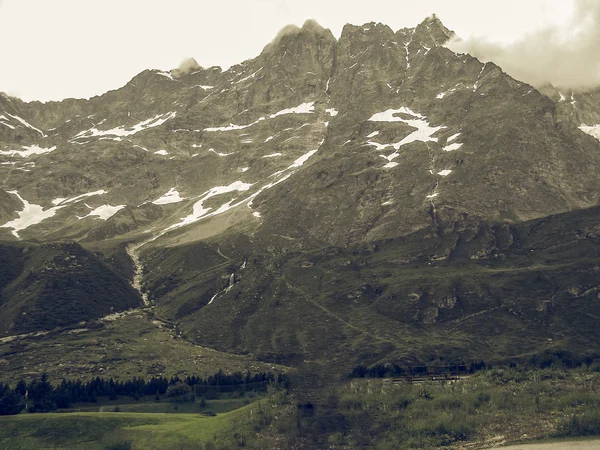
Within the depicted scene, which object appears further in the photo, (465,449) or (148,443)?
(148,443)

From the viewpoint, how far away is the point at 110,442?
654ft

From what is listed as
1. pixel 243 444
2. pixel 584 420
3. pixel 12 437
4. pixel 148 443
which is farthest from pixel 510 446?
pixel 12 437

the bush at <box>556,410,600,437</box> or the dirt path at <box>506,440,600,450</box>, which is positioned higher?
the bush at <box>556,410,600,437</box>

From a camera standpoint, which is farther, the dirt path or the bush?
the bush

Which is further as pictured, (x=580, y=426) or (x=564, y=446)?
(x=580, y=426)

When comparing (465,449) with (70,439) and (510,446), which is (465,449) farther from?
(70,439)

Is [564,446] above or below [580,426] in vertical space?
below

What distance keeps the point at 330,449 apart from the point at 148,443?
4749 centimetres

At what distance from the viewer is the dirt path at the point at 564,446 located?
18400cm

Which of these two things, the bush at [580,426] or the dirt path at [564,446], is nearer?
the dirt path at [564,446]

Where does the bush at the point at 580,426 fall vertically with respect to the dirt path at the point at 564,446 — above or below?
above

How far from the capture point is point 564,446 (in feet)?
610

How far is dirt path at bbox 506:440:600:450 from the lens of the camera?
184m

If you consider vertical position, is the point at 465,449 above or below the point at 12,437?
below
